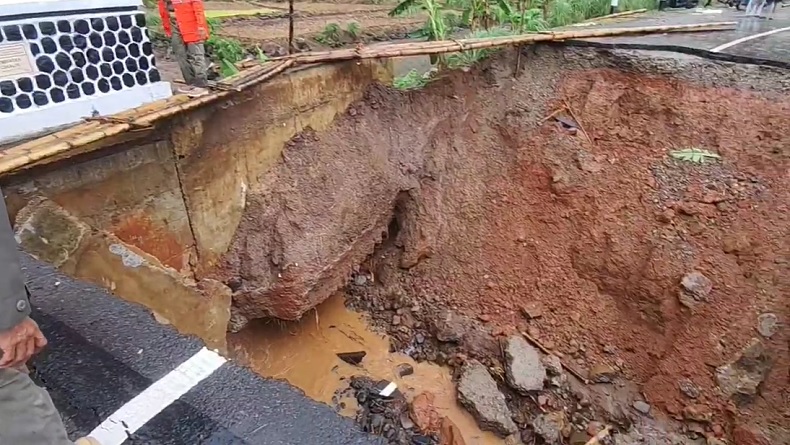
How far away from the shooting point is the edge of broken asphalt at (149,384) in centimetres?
180

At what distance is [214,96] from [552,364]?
3703 mm

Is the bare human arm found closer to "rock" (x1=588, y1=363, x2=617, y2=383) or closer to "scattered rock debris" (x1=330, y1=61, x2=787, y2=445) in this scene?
"scattered rock debris" (x1=330, y1=61, x2=787, y2=445)

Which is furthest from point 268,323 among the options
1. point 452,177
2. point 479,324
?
point 452,177

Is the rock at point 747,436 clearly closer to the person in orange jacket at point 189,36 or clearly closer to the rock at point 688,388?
the rock at point 688,388

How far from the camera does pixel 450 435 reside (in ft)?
15.4

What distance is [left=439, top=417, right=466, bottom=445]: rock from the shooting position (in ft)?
15.3

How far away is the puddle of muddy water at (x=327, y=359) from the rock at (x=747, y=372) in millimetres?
2094

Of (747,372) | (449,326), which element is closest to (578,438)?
(747,372)

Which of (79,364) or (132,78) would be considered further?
(132,78)

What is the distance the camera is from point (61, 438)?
1675mm

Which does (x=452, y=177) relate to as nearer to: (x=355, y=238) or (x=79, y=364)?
(x=355, y=238)

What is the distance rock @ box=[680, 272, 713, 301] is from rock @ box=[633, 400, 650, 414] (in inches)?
39.4

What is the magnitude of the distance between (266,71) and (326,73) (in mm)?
812

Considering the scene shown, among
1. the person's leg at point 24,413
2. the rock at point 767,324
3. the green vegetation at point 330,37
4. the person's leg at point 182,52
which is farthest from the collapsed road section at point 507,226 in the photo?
the green vegetation at point 330,37
